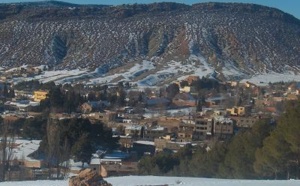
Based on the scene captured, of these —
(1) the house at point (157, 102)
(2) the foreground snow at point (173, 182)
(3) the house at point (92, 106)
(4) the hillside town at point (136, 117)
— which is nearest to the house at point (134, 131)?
(4) the hillside town at point (136, 117)

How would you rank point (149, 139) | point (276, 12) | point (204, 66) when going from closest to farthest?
point (149, 139)
point (204, 66)
point (276, 12)

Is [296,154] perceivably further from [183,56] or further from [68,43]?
[68,43]

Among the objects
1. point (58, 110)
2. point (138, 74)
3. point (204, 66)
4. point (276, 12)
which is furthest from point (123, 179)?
point (276, 12)

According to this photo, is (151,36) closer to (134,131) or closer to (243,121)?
(243,121)

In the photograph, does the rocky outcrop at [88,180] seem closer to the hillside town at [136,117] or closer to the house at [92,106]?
the hillside town at [136,117]

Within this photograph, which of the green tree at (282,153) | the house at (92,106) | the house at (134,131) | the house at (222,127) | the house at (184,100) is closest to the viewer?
the green tree at (282,153)

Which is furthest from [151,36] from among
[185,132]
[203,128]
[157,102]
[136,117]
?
[185,132]
